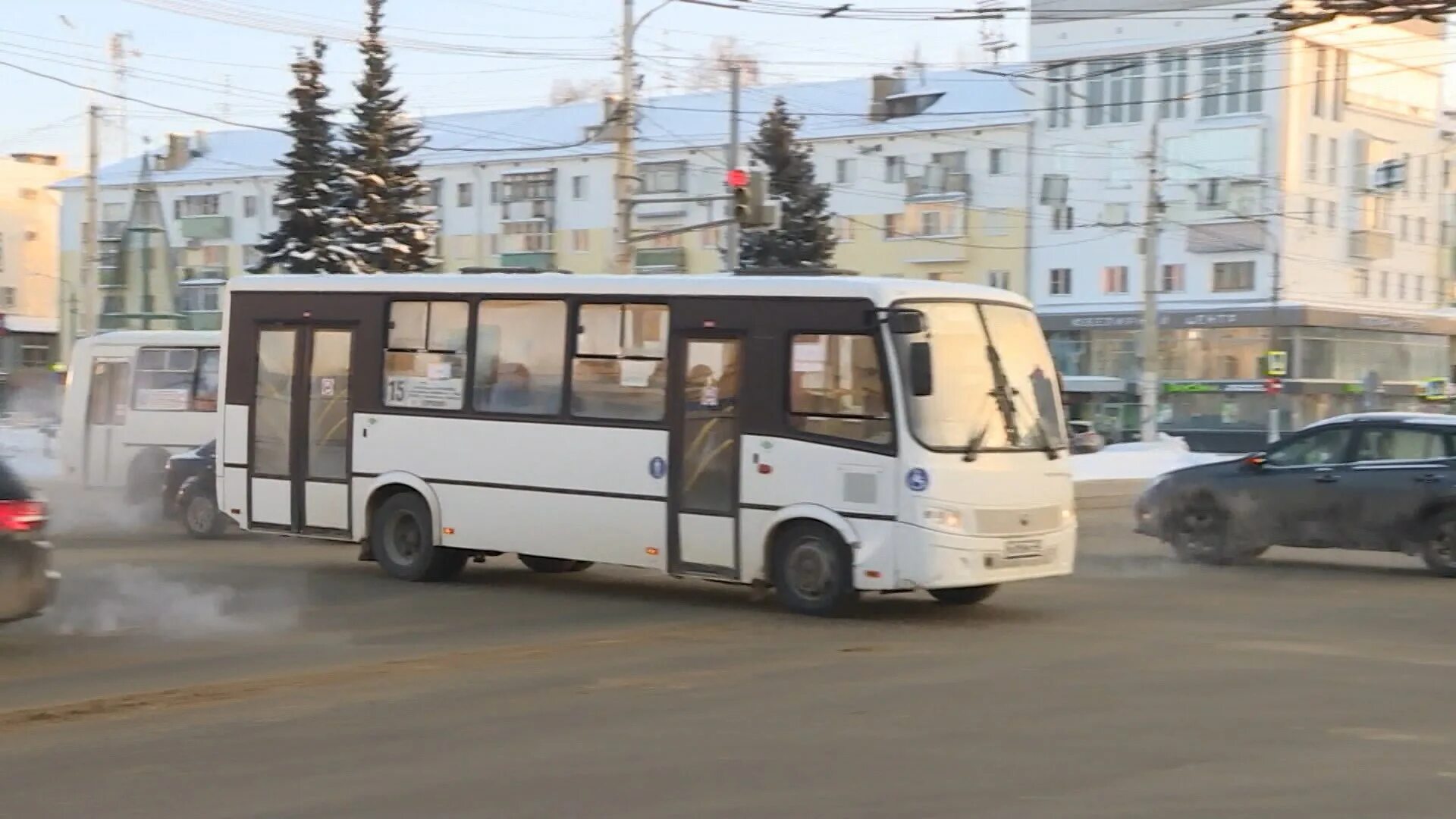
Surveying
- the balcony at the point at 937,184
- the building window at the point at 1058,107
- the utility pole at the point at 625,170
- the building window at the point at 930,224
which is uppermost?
the building window at the point at 1058,107

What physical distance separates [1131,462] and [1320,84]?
Result: 30168mm

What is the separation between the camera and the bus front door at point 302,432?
1722cm

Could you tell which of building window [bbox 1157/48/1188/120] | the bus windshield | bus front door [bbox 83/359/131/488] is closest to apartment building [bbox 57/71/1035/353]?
building window [bbox 1157/48/1188/120]

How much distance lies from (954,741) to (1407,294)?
67682mm

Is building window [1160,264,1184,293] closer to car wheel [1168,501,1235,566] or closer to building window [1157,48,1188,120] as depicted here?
building window [1157,48,1188,120]

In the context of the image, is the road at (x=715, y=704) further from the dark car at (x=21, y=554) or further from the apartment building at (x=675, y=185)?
the apartment building at (x=675, y=185)

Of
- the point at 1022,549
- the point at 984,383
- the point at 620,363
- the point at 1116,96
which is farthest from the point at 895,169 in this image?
the point at 1022,549

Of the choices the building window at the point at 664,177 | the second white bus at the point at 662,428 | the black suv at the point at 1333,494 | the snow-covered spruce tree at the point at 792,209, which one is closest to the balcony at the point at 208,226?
the building window at the point at 664,177

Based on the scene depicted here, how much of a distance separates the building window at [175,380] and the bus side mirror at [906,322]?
16.3 metres

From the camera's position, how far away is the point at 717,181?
73.9 metres

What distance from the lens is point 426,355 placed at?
1677 cm

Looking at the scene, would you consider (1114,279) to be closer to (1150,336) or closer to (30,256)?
(1150,336)

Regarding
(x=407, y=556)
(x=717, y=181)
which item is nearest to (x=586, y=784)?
(x=407, y=556)

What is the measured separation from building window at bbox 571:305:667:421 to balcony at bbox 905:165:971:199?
56207 millimetres
